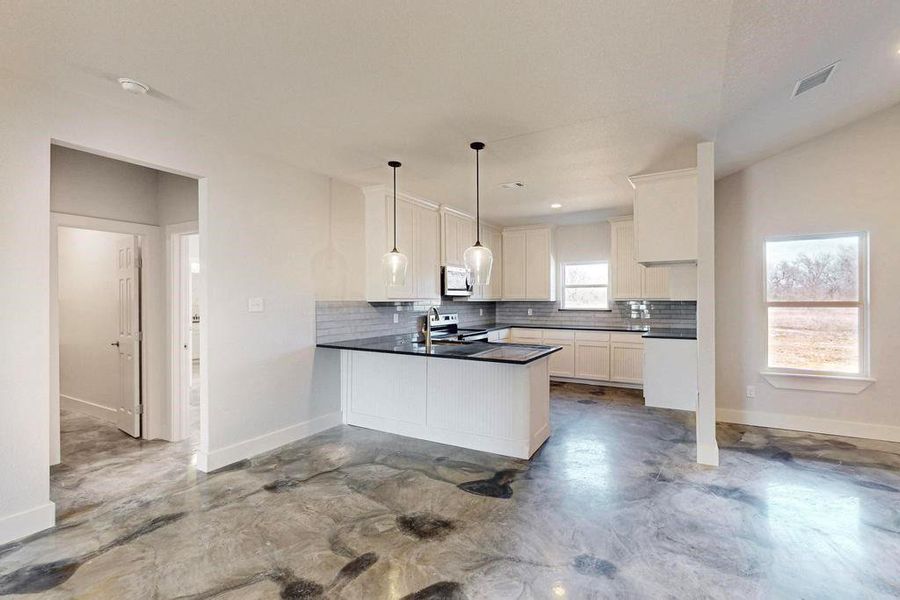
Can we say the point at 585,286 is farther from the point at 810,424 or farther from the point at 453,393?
the point at 453,393

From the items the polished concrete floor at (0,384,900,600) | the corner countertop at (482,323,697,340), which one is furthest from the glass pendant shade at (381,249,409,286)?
the corner countertop at (482,323,697,340)

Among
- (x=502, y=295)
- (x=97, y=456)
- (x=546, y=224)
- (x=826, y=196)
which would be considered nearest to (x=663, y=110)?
(x=826, y=196)

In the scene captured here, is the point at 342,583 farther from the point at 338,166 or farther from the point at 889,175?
the point at 889,175

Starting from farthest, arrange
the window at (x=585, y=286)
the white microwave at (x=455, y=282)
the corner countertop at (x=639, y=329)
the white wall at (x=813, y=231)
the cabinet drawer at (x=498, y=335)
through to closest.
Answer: the window at (x=585, y=286)
the cabinet drawer at (x=498, y=335)
the white microwave at (x=455, y=282)
the corner countertop at (x=639, y=329)
the white wall at (x=813, y=231)

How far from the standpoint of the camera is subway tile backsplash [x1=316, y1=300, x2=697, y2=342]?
4.45 meters

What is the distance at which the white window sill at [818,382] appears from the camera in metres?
4.09

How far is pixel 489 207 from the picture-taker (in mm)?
5723

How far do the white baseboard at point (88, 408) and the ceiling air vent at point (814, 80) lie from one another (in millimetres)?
6608

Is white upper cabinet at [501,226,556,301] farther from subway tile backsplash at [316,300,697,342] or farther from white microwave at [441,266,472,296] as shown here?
white microwave at [441,266,472,296]

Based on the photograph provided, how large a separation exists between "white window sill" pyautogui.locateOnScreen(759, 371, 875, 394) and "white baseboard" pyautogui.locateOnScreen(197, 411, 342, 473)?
454 cm

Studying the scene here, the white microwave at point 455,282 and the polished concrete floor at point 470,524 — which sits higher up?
the white microwave at point 455,282

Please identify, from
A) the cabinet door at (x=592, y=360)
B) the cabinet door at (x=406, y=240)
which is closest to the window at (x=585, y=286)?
the cabinet door at (x=592, y=360)

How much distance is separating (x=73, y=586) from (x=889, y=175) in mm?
6585

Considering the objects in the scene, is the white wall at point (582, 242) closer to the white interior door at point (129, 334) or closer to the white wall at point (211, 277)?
the white wall at point (211, 277)
